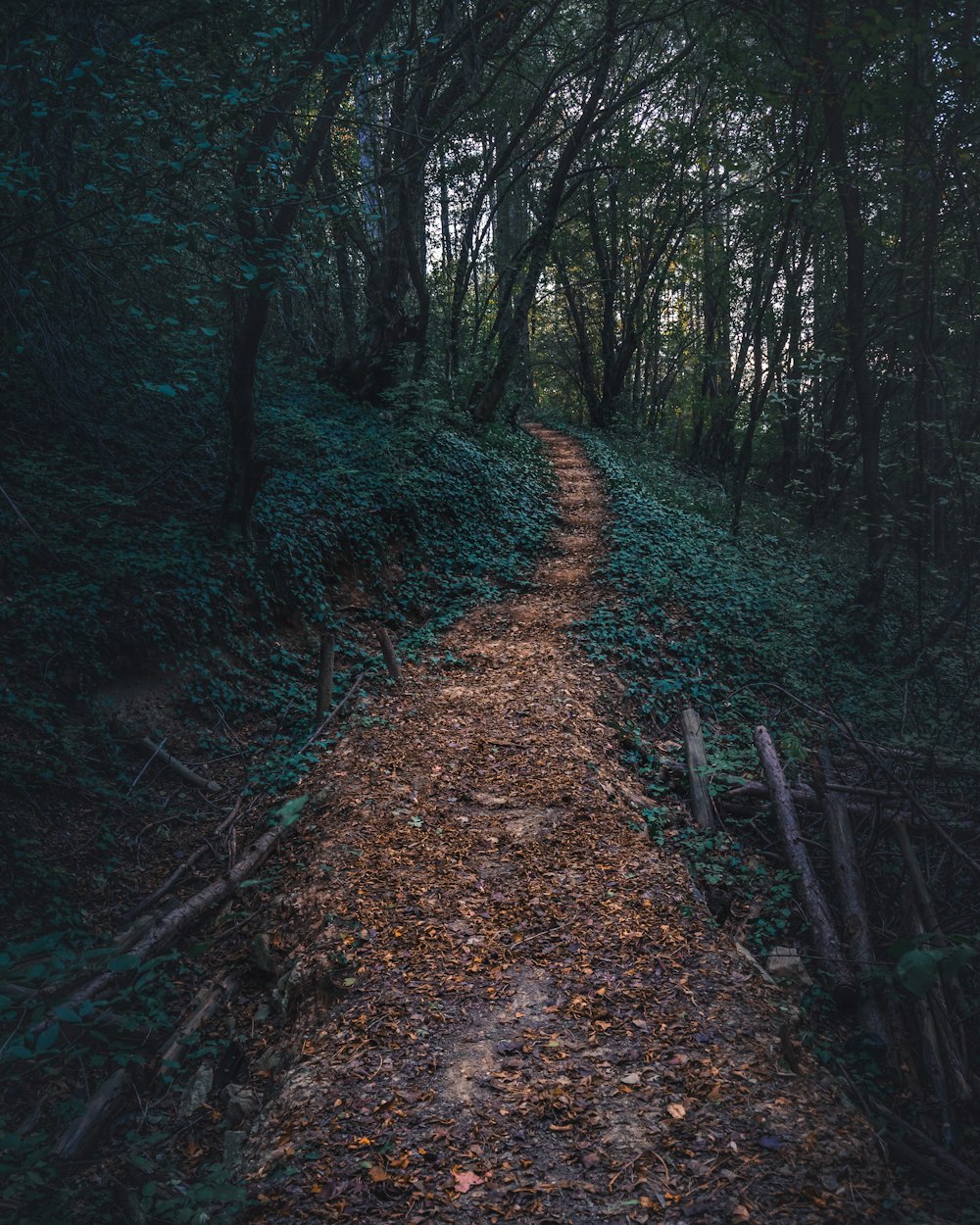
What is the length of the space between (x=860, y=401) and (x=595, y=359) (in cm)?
2393

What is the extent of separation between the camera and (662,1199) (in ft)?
9.49

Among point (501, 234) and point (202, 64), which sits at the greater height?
point (501, 234)

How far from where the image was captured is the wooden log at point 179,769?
5.98 m

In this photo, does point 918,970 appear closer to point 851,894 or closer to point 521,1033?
point 521,1033

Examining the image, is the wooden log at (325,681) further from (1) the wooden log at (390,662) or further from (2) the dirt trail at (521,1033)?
(1) the wooden log at (390,662)

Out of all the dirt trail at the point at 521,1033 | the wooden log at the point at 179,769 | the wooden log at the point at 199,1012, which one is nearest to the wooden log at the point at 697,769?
the dirt trail at the point at 521,1033

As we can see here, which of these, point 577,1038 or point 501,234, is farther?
point 501,234

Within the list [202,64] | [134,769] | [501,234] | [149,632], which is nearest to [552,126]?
[501,234]

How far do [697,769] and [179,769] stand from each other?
14.6 ft

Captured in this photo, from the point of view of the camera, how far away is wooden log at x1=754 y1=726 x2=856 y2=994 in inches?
179

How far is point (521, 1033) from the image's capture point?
3764 millimetres

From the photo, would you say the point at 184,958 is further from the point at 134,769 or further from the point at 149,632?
the point at 149,632

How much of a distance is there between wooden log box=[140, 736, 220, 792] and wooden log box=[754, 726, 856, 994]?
15.1ft

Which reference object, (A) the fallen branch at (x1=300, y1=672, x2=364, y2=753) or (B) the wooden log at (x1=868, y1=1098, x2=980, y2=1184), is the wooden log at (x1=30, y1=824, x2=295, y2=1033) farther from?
(B) the wooden log at (x1=868, y1=1098, x2=980, y2=1184)
